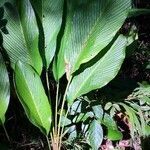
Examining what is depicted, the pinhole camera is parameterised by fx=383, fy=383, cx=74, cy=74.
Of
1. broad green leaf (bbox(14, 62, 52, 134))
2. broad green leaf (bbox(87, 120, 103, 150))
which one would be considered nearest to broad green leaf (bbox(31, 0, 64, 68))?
broad green leaf (bbox(14, 62, 52, 134))

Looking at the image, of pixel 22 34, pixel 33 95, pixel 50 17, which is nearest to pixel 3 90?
pixel 33 95

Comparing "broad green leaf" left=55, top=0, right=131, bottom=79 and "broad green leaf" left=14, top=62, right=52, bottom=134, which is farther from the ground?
"broad green leaf" left=55, top=0, right=131, bottom=79

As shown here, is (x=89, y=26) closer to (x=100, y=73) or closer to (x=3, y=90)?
(x=100, y=73)

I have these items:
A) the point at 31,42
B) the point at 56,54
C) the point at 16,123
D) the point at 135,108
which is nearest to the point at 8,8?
the point at 31,42

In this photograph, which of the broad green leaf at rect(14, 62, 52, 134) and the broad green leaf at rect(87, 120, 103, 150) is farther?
the broad green leaf at rect(87, 120, 103, 150)

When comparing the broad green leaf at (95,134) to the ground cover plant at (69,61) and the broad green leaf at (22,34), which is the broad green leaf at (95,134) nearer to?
the ground cover plant at (69,61)

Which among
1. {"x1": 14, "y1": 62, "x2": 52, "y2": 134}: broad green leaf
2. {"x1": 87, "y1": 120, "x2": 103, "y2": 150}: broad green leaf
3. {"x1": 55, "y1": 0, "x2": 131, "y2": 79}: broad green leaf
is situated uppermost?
{"x1": 55, "y1": 0, "x2": 131, "y2": 79}: broad green leaf

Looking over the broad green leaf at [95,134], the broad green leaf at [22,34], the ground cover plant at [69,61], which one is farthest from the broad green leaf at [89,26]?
the broad green leaf at [95,134]

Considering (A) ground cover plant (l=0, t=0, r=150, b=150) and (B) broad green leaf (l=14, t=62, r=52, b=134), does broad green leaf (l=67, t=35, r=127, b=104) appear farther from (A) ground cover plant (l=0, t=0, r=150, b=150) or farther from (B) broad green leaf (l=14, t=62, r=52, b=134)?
(B) broad green leaf (l=14, t=62, r=52, b=134)
